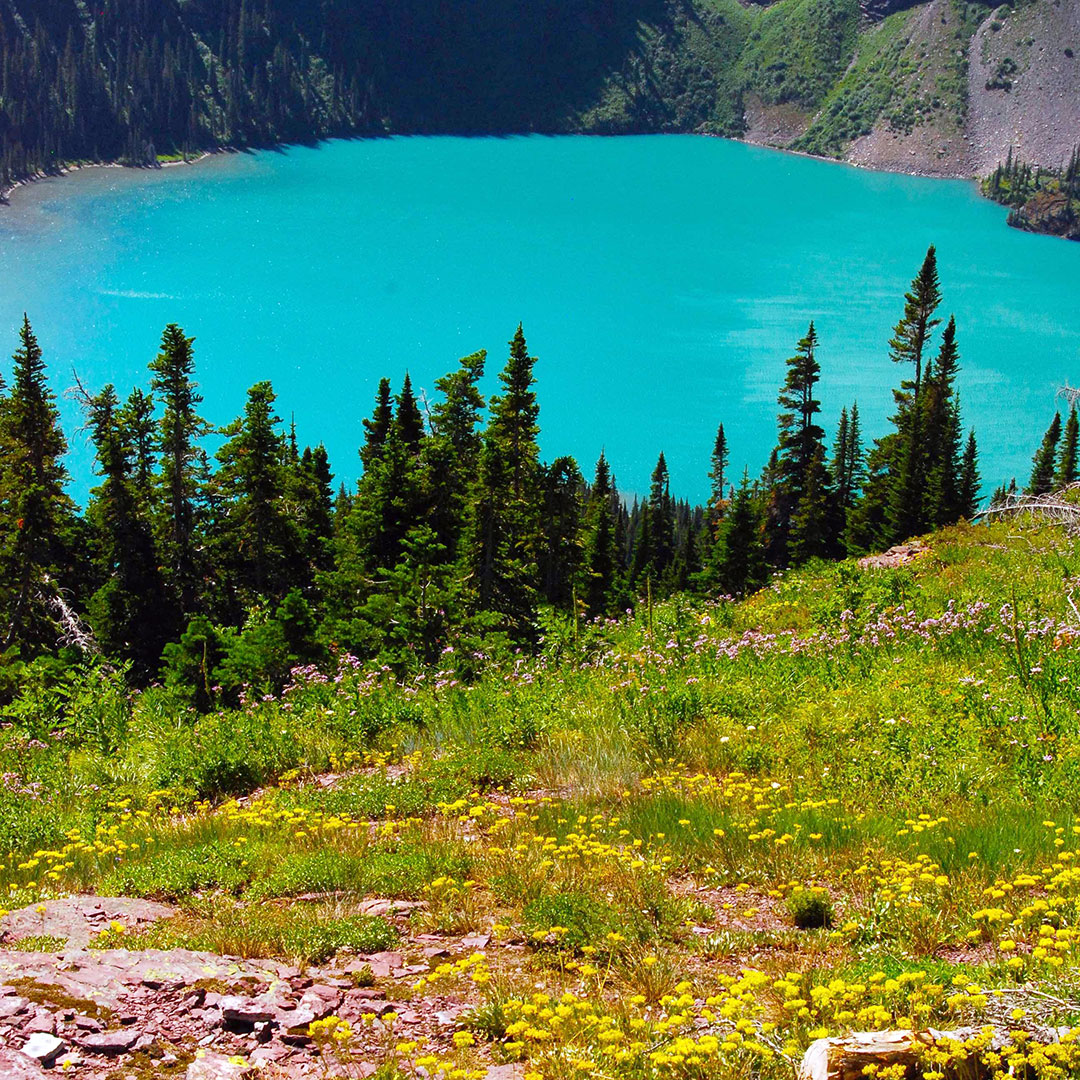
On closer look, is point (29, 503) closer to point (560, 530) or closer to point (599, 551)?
point (560, 530)

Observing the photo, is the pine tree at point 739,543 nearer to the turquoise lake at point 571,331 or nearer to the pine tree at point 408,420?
the pine tree at point 408,420

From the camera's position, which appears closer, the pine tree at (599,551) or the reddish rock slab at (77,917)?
the reddish rock slab at (77,917)

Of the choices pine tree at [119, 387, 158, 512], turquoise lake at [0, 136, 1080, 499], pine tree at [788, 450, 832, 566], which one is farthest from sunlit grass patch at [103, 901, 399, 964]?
turquoise lake at [0, 136, 1080, 499]

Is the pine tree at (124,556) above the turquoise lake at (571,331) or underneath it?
underneath

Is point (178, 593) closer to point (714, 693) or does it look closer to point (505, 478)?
point (505, 478)

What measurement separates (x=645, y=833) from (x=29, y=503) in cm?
3739

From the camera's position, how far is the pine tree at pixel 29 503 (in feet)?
132

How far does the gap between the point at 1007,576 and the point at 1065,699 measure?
5.90 meters

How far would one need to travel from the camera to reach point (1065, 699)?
11.0 meters

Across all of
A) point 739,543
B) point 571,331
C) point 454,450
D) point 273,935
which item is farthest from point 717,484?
point 273,935

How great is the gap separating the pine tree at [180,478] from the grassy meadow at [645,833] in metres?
28.2

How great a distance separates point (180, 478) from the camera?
44.2m

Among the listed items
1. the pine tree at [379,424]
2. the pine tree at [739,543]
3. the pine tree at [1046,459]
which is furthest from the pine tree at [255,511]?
the pine tree at [1046,459]

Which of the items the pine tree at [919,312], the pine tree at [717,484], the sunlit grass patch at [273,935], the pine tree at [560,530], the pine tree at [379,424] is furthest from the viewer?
the pine tree at [717,484]
